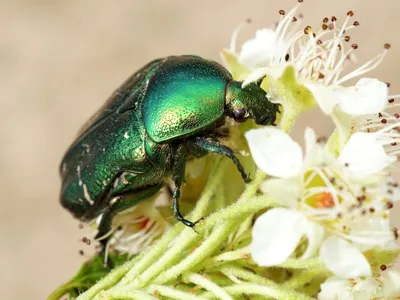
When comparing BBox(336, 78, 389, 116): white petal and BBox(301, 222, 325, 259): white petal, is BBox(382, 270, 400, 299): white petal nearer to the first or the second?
BBox(301, 222, 325, 259): white petal

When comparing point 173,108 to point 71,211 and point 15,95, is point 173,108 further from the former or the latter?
point 15,95

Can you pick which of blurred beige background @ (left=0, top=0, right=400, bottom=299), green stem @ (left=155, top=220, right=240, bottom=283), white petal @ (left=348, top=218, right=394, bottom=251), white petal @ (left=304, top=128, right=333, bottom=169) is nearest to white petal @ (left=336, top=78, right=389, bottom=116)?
white petal @ (left=304, top=128, right=333, bottom=169)

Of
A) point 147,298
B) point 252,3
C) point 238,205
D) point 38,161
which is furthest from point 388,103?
point 252,3

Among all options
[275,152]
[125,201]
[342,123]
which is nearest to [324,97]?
[342,123]

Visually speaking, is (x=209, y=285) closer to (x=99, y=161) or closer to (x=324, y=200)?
(x=324, y=200)

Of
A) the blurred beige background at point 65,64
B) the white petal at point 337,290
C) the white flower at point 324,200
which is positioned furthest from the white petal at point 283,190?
the blurred beige background at point 65,64

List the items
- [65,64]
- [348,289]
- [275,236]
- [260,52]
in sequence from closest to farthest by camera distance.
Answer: [275,236], [348,289], [260,52], [65,64]
